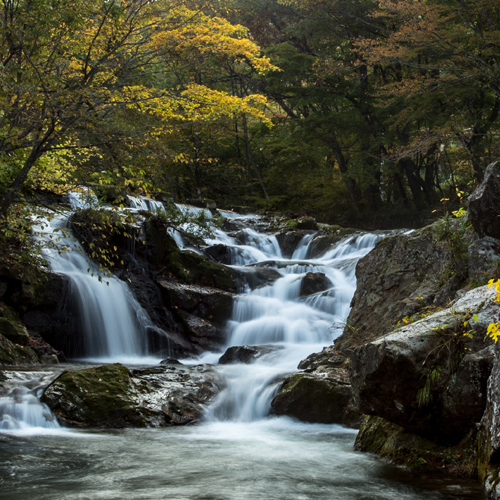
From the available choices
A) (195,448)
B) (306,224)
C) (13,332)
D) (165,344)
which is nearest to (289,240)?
(306,224)

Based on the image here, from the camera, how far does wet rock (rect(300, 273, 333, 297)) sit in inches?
553

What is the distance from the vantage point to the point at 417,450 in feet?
15.3

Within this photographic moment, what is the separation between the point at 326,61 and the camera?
67.8 ft

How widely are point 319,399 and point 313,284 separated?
7227 mm

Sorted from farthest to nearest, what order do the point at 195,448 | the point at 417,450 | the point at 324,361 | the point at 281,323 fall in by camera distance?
1. the point at 281,323
2. the point at 324,361
3. the point at 195,448
4. the point at 417,450

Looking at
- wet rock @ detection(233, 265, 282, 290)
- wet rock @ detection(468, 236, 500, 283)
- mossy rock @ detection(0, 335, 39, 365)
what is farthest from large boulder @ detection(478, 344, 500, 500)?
wet rock @ detection(233, 265, 282, 290)

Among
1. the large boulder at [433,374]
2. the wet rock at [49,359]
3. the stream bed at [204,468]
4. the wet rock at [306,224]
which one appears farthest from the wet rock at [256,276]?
the large boulder at [433,374]

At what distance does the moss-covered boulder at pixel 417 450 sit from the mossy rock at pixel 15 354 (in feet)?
21.0

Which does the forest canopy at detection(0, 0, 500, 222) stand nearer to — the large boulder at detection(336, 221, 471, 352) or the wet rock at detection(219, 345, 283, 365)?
the large boulder at detection(336, 221, 471, 352)

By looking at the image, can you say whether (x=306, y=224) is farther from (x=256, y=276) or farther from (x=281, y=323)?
(x=281, y=323)

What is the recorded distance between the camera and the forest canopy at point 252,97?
257 inches

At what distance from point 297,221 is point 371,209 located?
6.28 metres

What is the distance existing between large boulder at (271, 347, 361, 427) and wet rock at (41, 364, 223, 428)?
1369 mm

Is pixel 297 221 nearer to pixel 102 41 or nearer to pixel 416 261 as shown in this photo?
pixel 416 261
